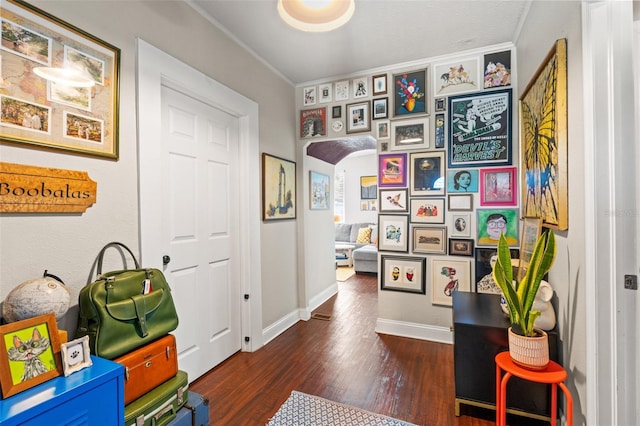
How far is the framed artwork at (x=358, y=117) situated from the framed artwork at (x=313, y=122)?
29 cm

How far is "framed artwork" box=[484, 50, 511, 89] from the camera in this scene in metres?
2.55

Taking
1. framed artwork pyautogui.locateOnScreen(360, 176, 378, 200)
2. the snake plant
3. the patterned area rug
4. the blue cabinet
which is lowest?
the patterned area rug

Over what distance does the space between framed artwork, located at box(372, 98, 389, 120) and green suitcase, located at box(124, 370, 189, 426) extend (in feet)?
8.87

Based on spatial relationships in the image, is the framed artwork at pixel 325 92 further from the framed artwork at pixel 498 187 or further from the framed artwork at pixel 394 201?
the framed artwork at pixel 498 187

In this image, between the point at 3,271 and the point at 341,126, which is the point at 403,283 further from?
the point at 3,271

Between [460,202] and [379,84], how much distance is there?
143cm

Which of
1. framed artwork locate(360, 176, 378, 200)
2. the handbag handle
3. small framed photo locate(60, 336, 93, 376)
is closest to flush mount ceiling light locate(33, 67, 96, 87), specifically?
the handbag handle

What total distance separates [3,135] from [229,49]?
1.70 meters

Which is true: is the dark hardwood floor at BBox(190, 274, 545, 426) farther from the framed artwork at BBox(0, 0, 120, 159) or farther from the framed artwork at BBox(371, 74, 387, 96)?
the framed artwork at BBox(371, 74, 387, 96)

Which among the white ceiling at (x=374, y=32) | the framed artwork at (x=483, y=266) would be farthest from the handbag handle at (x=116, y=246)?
the framed artwork at (x=483, y=266)

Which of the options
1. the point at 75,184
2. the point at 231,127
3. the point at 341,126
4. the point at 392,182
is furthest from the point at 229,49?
the point at 392,182

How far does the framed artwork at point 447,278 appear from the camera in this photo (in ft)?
8.89

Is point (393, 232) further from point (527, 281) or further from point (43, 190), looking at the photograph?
point (43, 190)

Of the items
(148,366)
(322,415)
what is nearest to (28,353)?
(148,366)
